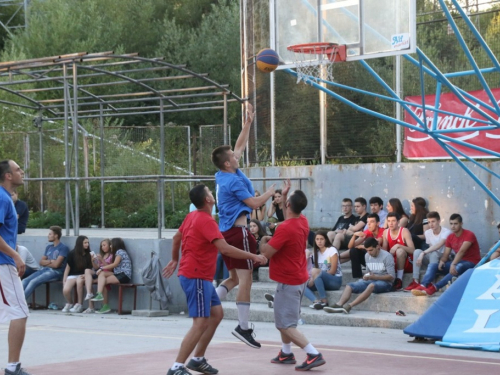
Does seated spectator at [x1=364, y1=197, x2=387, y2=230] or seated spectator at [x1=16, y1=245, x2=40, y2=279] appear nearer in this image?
seated spectator at [x1=364, y1=197, x2=387, y2=230]

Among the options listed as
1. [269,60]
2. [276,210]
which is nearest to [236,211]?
[269,60]

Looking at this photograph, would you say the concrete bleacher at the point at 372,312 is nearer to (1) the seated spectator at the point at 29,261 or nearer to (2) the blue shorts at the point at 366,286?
(2) the blue shorts at the point at 366,286

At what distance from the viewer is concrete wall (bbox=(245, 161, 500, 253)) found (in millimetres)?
16453

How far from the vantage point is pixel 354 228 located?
16781 mm

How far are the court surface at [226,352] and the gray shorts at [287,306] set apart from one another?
50 cm

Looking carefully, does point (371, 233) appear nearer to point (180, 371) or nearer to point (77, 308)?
point (77, 308)

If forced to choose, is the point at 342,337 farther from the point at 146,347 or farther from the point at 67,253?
the point at 67,253

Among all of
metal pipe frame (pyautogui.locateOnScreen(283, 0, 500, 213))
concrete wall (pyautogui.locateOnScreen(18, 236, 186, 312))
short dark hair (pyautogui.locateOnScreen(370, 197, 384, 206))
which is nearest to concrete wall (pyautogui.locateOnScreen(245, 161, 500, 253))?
short dark hair (pyautogui.locateOnScreen(370, 197, 384, 206))

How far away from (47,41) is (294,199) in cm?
2938

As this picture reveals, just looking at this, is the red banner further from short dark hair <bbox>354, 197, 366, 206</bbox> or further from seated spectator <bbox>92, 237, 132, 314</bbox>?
seated spectator <bbox>92, 237, 132, 314</bbox>

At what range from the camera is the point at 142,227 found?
910 inches

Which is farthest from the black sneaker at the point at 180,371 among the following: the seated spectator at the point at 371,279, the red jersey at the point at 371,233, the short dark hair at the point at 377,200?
the short dark hair at the point at 377,200

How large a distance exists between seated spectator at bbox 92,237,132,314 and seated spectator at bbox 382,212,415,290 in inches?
191

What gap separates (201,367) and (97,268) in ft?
28.1
